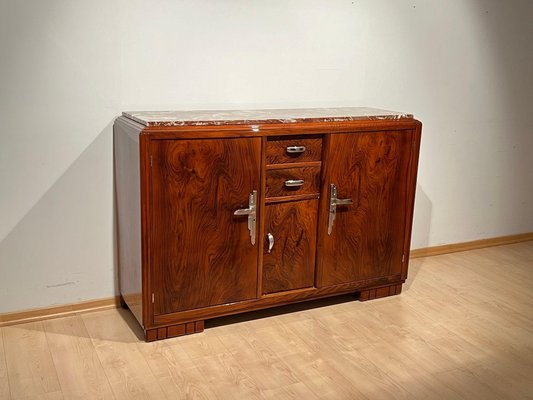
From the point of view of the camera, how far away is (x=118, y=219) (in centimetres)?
264

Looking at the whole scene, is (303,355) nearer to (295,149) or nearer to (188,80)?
(295,149)

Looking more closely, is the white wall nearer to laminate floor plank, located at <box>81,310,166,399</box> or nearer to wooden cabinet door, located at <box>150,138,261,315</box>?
laminate floor plank, located at <box>81,310,166,399</box>

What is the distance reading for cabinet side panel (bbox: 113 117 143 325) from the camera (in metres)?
2.31

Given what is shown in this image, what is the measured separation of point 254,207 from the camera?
2.45 m

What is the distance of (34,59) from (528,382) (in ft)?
7.28

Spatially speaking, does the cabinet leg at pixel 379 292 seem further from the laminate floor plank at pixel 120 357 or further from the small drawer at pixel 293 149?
the laminate floor plank at pixel 120 357

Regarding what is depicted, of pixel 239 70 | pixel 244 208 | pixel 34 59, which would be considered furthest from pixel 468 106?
pixel 34 59

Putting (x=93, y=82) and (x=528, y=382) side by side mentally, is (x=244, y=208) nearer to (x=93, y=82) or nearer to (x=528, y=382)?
(x=93, y=82)

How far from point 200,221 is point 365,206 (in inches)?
31.0

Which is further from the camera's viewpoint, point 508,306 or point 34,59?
point 508,306

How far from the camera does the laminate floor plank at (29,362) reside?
207 centimetres

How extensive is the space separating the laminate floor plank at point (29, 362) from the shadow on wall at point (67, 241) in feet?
0.41

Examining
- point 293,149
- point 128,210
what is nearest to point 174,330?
point 128,210

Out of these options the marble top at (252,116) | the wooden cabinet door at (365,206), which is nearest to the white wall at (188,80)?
the marble top at (252,116)
